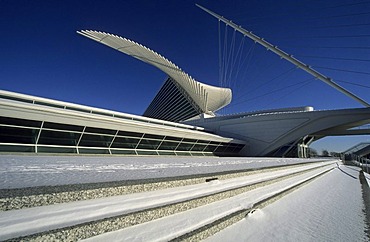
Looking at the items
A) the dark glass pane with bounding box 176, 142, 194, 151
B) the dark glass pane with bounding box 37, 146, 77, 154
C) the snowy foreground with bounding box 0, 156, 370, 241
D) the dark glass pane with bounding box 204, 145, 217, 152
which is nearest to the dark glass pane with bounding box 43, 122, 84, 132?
the dark glass pane with bounding box 37, 146, 77, 154

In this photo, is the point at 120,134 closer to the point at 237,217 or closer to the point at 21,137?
the point at 21,137

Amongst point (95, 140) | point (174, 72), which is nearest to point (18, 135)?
point (95, 140)

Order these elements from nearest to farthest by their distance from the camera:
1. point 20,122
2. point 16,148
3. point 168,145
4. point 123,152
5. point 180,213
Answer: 1. point 180,213
2. point 16,148
3. point 20,122
4. point 123,152
5. point 168,145

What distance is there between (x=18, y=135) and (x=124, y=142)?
866cm

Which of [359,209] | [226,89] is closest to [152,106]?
[226,89]

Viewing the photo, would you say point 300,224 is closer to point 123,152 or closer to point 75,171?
point 75,171

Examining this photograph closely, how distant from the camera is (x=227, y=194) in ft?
10.6

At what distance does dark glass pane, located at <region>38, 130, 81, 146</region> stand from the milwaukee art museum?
61mm

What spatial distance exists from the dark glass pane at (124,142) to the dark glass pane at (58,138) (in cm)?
367

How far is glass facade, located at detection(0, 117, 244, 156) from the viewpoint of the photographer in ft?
46.5

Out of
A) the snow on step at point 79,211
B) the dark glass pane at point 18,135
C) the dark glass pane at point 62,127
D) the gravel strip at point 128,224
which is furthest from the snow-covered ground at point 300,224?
the dark glass pane at point 62,127

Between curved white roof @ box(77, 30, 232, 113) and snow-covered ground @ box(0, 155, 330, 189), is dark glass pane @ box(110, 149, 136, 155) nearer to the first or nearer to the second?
snow-covered ground @ box(0, 155, 330, 189)

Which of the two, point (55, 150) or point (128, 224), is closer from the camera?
point (128, 224)

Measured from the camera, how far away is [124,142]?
2138cm
